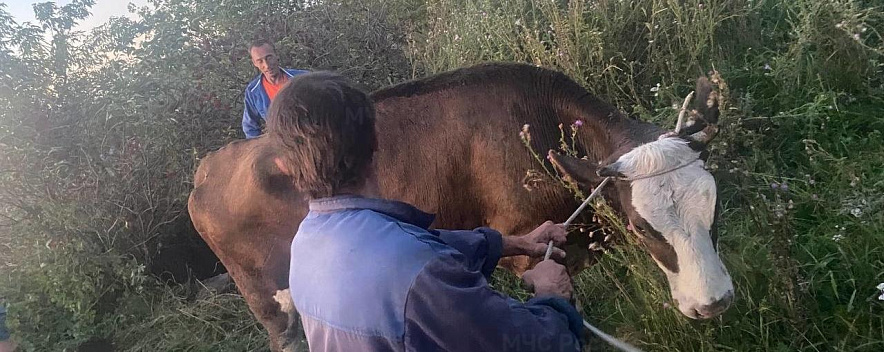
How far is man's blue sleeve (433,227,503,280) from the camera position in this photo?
2134 millimetres

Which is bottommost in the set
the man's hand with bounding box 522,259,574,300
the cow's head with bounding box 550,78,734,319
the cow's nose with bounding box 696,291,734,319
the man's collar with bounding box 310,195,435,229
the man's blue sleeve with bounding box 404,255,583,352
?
the cow's nose with bounding box 696,291,734,319

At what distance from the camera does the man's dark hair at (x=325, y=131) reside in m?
1.84

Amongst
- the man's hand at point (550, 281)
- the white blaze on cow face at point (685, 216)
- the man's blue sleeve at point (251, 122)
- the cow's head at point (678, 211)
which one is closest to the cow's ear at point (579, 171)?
the cow's head at point (678, 211)

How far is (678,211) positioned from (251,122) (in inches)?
150

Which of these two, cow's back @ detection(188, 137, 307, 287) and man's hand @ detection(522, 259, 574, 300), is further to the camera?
cow's back @ detection(188, 137, 307, 287)

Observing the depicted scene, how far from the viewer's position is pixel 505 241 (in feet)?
8.54

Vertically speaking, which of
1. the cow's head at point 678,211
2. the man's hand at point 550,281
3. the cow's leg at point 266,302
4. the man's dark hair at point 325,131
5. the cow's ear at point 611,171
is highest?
the man's dark hair at point 325,131

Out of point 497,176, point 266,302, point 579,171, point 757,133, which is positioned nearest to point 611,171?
point 579,171

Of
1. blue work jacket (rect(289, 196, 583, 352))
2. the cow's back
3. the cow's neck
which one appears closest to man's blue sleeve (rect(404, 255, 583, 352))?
blue work jacket (rect(289, 196, 583, 352))

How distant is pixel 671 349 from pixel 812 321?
2.29 ft

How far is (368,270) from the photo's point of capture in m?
1.67

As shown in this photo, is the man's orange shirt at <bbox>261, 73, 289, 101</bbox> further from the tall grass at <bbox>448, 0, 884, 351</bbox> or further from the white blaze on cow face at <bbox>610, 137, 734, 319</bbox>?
the white blaze on cow face at <bbox>610, 137, 734, 319</bbox>

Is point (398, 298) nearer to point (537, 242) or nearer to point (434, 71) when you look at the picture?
point (537, 242)

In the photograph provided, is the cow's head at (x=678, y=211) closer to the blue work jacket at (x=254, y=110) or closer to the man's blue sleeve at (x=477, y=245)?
the man's blue sleeve at (x=477, y=245)
